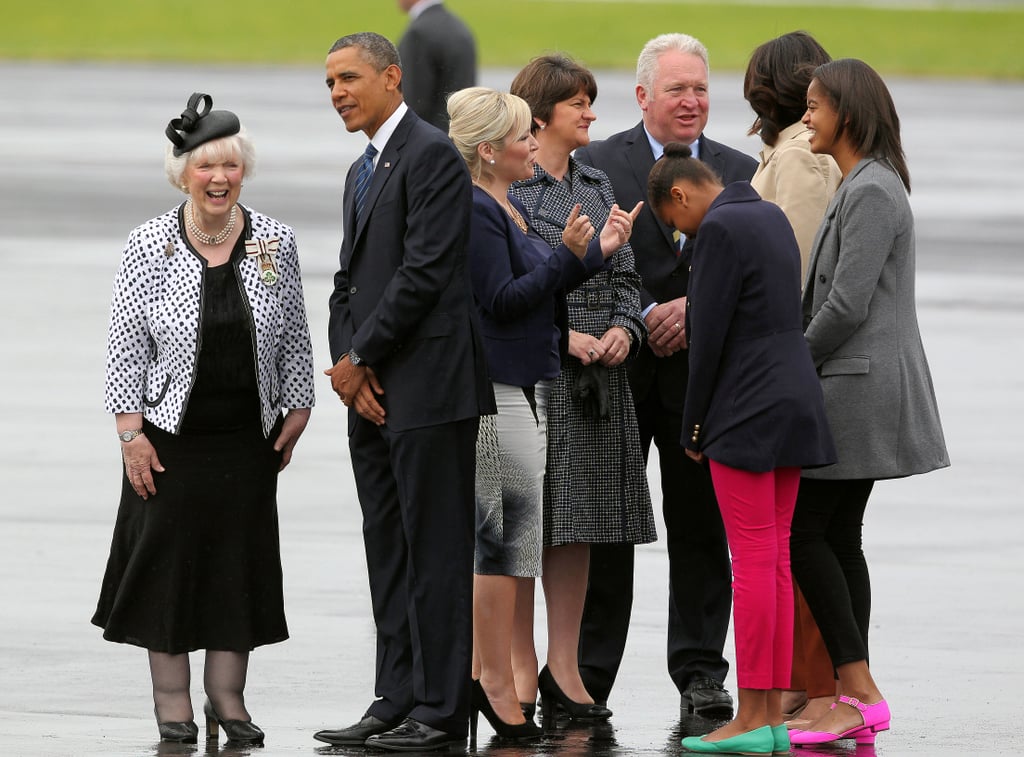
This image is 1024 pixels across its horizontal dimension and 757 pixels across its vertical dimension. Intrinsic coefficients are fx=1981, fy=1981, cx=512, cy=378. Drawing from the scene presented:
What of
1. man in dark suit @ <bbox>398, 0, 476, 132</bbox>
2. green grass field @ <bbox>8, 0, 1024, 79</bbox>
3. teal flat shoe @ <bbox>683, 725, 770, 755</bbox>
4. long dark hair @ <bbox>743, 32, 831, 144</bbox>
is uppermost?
green grass field @ <bbox>8, 0, 1024, 79</bbox>

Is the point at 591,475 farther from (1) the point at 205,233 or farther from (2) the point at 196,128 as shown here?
(2) the point at 196,128

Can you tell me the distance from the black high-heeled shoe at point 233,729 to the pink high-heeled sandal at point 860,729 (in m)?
1.65

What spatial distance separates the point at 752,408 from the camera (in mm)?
5855

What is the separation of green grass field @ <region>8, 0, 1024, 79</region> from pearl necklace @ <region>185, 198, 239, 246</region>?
129 ft

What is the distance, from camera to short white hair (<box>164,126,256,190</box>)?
19.8 ft

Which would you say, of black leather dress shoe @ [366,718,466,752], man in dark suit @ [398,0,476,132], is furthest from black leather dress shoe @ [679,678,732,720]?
man in dark suit @ [398,0,476,132]

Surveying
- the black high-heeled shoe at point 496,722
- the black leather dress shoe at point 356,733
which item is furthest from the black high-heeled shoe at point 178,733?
the black high-heeled shoe at point 496,722

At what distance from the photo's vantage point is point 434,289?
224 inches

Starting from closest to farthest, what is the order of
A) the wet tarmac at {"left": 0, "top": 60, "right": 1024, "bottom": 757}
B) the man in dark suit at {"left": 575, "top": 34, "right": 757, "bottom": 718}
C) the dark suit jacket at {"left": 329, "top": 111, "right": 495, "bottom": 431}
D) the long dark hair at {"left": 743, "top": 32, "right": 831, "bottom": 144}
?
the dark suit jacket at {"left": 329, "top": 111, "right": 495, "bottom": 431}
the wet tarmac at {"left": 0, "top": 60, "right": 1024, "bottom": 757}
the long dark hair at {"left": 743, "top": 32, "right": 831, "bottom": 144}
the man in dark suit at {"left": 575, "top": 34, "right": 757, "bottom": 718}

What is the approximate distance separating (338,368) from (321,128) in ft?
74.5

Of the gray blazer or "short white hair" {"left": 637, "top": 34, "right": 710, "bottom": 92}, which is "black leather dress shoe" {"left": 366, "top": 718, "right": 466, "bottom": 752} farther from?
"short white hair" {"left": 637, "top": 34, "right": 710, "bottom": 92}

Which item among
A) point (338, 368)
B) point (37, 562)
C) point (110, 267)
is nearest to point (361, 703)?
point (338, 368)

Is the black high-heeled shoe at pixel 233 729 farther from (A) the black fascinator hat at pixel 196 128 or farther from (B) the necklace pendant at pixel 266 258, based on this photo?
(A) the black fascinator hat at pixel 196 128

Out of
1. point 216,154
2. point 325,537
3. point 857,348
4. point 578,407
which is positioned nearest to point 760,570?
point 857,348
